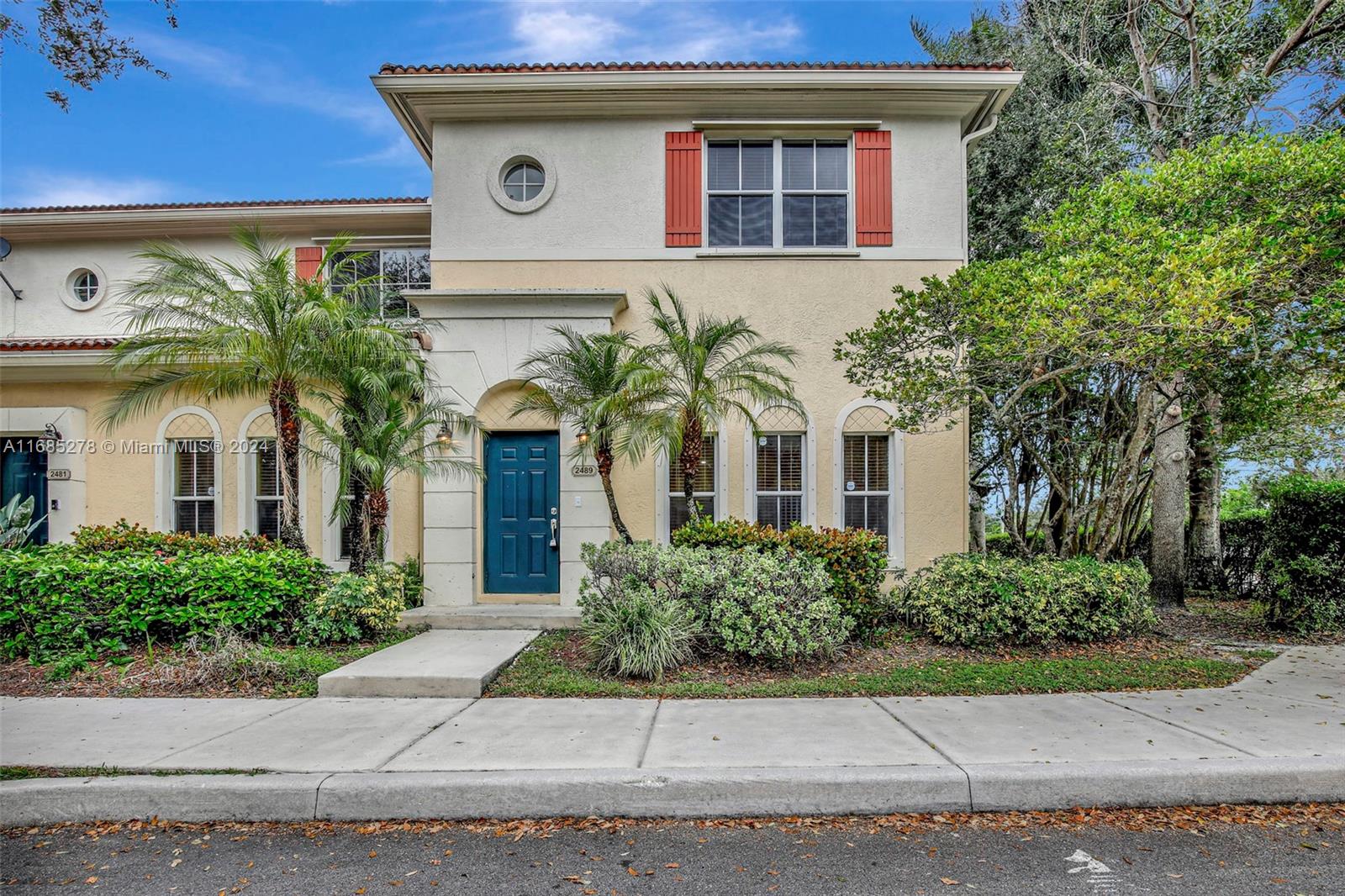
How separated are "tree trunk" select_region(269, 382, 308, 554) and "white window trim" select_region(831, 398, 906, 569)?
6.74 metres

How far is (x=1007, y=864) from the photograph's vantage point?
11.2ft

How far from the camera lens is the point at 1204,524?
12.3m

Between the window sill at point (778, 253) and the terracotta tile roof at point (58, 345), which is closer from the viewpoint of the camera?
the terracotta tile roof at point (58, 345)

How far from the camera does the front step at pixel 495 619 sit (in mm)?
8438

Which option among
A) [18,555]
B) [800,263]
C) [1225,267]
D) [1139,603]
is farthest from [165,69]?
[1139,603]

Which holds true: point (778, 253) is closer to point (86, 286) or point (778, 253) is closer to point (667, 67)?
point (667, 67)

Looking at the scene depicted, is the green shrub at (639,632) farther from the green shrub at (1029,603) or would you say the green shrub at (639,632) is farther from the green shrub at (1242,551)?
the green shrub at (1242,551)

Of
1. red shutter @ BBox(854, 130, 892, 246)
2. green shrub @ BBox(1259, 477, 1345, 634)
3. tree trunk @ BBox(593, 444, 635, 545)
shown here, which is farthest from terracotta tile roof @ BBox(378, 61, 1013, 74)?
green shrub @ BBox(1259, 477, 1345, 634)

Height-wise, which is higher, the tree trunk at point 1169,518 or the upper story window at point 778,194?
the upper story window at point 778,194

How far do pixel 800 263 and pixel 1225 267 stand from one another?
483 centimetres

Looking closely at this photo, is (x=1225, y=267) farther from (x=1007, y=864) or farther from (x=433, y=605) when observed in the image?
(x=433, y=605)

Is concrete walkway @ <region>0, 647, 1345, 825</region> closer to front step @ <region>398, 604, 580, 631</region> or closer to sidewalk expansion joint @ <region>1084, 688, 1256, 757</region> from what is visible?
sidewalk expansion joint @ <region>1084, 688, 1256, 757</region>

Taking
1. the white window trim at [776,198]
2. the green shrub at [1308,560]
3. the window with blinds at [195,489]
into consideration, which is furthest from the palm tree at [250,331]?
the green shrub at [1308,560]

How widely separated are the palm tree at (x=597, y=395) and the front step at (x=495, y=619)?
4.13 ft
